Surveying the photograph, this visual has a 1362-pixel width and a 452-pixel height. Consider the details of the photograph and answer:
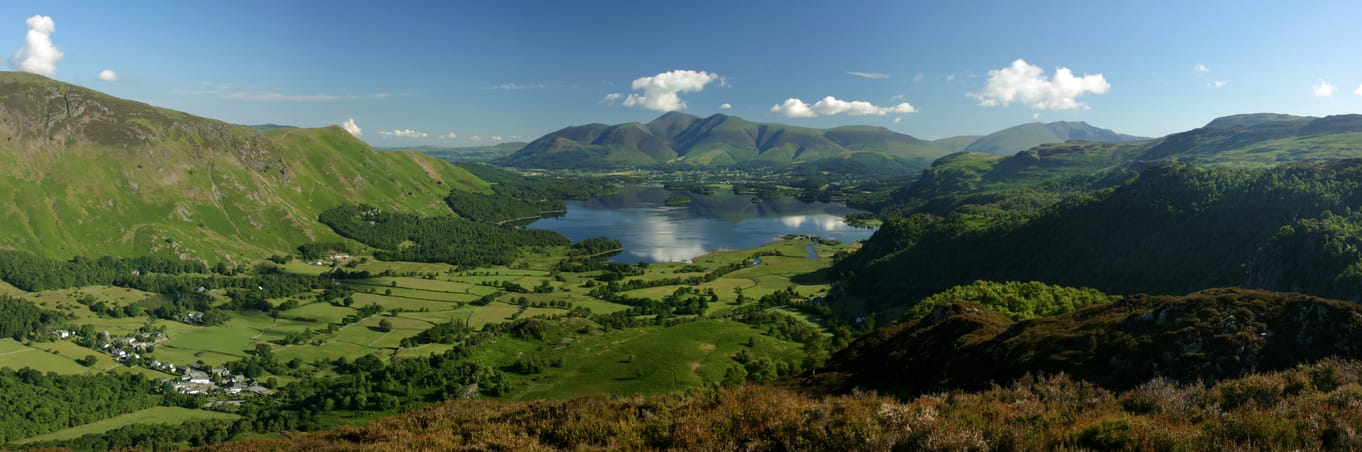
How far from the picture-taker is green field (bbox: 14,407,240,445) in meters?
79.6

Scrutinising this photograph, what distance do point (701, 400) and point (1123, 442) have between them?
12.5m

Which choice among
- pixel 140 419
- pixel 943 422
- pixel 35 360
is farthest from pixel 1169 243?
pixel 35 360

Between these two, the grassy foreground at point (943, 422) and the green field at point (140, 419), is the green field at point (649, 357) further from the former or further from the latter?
the grassy foreground at point (943, 422)

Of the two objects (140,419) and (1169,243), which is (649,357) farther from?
(1169,243)

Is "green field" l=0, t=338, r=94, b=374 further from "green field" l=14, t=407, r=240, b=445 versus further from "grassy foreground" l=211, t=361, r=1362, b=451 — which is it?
"grassy foreground" l=211, t=361, r=1362, b=451

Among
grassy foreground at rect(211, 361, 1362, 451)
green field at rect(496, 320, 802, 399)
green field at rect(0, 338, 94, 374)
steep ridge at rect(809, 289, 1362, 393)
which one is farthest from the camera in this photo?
green field at rect(0, 338, 94, 374)

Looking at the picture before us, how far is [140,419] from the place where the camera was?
275 ft

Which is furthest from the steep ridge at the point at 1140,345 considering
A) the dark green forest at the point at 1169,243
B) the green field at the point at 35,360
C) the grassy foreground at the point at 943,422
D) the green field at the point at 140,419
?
the green field at the point at 35,360

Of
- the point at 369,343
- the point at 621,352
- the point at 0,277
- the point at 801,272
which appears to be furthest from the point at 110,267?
the point at 801,272

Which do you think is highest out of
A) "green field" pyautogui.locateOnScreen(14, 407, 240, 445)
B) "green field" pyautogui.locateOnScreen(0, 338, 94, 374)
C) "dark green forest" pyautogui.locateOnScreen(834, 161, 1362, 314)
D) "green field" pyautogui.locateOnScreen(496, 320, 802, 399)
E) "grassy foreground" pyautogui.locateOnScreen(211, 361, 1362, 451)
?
"grassy foreground" pyautogui.locateOnScreen(211, 361, 1362, 451)

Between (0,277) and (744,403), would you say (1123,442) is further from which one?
(0,277)

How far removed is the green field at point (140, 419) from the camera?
7962cm

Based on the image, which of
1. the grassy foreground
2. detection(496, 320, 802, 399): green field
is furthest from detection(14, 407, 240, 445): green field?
the grassy foreground

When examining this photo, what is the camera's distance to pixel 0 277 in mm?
152625
